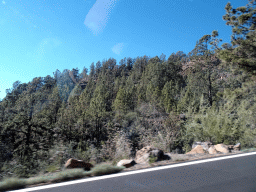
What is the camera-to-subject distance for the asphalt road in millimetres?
2791

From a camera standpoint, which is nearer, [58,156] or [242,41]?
[58,156]

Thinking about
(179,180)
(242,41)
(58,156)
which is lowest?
(179,180)

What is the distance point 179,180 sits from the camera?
311 cm

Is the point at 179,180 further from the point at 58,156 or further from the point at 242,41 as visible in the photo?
the point at 242,41

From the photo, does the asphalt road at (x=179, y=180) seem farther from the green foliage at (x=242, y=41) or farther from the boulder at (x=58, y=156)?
the green foliage at (x=242, y=41)

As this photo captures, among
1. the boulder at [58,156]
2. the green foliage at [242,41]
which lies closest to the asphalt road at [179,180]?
the boulder at [58,156]

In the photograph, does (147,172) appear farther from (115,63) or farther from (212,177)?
(115,63)

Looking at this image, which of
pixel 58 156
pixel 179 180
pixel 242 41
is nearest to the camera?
pixel 179 180

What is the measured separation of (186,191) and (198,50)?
107 feet

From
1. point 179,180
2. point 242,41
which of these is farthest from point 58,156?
point 242,41

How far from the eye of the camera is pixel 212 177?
10.6 ft

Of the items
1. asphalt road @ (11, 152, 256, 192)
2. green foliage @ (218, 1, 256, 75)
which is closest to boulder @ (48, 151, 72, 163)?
asphalt road @ (11, 152, 256, 192)

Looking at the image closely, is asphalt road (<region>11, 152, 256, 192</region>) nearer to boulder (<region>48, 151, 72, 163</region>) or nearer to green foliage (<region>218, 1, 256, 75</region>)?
boulder (<region>48, 151, 72, 163</region>)

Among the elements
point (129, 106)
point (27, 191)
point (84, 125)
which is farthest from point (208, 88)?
point (27, 191)
